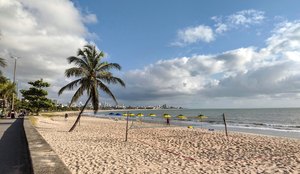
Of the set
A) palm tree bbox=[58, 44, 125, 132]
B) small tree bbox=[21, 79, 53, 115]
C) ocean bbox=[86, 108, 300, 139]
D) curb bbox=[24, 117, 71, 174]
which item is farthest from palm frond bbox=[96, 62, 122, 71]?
small tree bbox=[21, 79, 53, 115]

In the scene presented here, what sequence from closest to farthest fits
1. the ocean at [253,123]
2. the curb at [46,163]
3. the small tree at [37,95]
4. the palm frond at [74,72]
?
the curb at [46,163], the palm frond at [74,72], the ocean at [253,123], the small tree at [37,95]

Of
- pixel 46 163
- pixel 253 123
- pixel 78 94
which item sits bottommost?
pixel 253 123

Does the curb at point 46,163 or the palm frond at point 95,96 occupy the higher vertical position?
the palm frond at point 95,96

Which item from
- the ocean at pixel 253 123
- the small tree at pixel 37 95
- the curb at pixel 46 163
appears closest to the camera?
the curb at pixel 46 163

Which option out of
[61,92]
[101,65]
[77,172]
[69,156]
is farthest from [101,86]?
[77,172]

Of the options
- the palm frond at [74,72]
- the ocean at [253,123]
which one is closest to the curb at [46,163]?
the palm frond at [74,72]

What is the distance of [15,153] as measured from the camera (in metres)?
7.78

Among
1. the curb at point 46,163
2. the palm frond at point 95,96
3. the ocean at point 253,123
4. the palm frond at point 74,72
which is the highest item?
the palm frond at point 74,72

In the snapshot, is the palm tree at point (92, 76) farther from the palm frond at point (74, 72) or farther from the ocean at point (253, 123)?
the ocean at point (253, 123)

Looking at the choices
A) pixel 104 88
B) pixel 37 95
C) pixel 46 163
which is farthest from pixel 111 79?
pixel 37 95

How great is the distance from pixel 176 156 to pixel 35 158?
519cm

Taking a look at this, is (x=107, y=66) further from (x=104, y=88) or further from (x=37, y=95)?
(x=37, y=95)

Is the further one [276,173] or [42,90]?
[42,90]

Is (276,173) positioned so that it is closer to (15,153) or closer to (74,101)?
(15,153)
